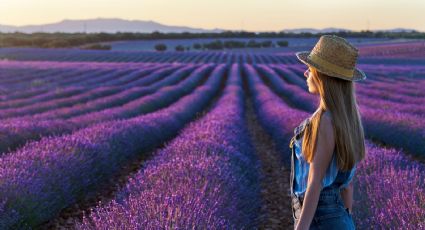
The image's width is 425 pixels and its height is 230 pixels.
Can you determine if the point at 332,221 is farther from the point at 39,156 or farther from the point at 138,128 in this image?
the point at 138,128

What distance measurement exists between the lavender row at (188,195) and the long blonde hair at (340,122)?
987 mm

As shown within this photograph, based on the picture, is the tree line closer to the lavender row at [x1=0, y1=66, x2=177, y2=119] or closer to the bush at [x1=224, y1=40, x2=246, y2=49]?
the bush at [x1=224, y1=40, x2=246, y2=49]

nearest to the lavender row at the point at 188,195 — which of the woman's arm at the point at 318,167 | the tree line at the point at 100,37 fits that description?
the woman's arm at the point at 318,167

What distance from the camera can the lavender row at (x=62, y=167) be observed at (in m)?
4.13

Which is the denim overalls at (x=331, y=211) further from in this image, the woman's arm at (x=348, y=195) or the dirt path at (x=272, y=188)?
→ the dirt path at (x=272, y=188)

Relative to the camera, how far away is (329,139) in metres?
1.97

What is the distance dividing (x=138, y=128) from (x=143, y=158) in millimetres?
549

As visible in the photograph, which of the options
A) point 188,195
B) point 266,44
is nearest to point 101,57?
point 266,44

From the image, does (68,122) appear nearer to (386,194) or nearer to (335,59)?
(386,194)

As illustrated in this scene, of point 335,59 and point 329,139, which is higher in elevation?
point 335,59

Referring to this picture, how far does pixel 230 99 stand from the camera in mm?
14180

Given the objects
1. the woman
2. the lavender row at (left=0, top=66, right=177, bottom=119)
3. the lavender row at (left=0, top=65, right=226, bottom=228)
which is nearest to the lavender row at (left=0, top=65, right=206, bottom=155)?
the lavender row at (left=0, top=65, right=226, bottom=228)

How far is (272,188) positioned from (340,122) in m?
4.45

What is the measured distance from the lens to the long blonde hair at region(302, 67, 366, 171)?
1.98 metres
